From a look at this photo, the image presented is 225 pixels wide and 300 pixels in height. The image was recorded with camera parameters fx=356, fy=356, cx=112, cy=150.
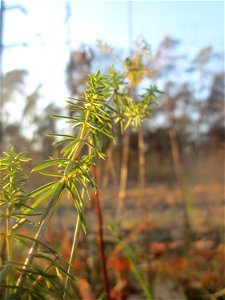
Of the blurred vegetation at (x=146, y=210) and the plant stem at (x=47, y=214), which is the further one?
the blurred vegetation at (x=146, y=210)

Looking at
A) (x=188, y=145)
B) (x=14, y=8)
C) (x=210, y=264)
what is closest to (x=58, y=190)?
(x=14, y=8)

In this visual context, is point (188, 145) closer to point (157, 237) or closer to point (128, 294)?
point (157, 237)

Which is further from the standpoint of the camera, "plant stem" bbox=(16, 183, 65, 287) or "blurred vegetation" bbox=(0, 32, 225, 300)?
"blurred vegetation" bbox=(0, 32, 225, 300)

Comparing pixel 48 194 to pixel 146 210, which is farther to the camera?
pixel 146 210

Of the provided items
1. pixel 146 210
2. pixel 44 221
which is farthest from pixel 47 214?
pixel 146 210

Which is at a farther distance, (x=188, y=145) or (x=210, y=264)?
(x=188, y=145)

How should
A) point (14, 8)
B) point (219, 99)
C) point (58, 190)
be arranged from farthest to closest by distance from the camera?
point (219, 99), point (14, 8), point (58, 190)

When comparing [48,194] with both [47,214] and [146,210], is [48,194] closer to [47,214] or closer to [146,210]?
[47,214]

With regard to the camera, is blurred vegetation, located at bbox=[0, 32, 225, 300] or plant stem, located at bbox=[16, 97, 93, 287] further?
blurred vegetation, located at bbox=[0, 32, 225, 300]

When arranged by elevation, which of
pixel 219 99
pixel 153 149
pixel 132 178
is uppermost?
pixel 219 99

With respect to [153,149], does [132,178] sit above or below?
below

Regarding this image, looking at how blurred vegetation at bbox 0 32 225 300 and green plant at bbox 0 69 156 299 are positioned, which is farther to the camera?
blurred vegetation at bbox 0 32 225 300
